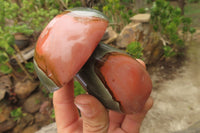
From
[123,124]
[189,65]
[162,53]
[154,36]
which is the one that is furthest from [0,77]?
[189,65]

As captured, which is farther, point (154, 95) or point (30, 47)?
point (30, 47)

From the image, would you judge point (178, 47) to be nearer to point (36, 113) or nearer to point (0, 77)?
point (36, 113)

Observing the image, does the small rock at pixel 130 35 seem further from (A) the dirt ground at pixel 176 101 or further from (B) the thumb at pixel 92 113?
(B) the thumb at pixel 92 113

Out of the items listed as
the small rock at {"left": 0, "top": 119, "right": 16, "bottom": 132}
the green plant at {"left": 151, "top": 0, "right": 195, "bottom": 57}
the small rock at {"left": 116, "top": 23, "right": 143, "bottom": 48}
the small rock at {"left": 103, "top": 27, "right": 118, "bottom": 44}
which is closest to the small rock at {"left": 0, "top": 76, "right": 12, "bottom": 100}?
the small rock at {"left": 0, "top": 119, "right": 16, "bottom": 132}

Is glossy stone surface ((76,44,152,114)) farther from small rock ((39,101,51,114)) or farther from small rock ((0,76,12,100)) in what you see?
small rock ((0,76,12,100))

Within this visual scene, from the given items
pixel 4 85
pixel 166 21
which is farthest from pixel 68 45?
pixel 4 85

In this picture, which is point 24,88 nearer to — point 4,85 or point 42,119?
point 4,85
